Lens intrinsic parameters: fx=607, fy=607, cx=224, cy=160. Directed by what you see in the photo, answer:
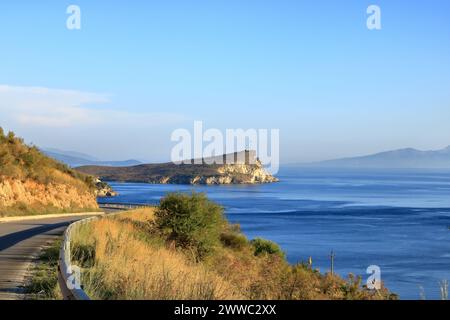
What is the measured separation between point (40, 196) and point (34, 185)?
96 cm

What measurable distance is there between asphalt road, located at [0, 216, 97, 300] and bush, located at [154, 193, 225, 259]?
4.65 meters

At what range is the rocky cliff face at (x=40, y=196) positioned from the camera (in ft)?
131

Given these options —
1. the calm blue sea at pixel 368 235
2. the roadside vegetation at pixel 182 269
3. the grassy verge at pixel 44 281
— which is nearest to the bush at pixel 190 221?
the roadside vegetation at pixel 182 269

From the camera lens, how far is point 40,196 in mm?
44750

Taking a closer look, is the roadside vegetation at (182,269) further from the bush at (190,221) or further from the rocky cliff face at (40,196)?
the rocky cliff face at (40,196)

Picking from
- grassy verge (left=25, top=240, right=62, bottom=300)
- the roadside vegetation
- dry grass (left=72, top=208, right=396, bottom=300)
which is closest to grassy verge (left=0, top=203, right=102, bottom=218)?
the roadside vegetation

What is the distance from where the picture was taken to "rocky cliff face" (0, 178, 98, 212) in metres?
40.1

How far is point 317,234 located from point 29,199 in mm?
42914

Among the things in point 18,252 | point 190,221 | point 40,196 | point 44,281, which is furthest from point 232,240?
point 44,281

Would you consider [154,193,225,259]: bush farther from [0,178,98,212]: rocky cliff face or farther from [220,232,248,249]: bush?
[0,178,98,212]: rocky cliff face

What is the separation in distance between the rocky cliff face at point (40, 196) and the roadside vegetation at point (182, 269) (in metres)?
13.4

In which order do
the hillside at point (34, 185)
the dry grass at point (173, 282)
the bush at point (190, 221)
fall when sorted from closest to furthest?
the dry grass at point (173, 282) < the bush at point (190, 221) < the hillside at point (34, 185)
